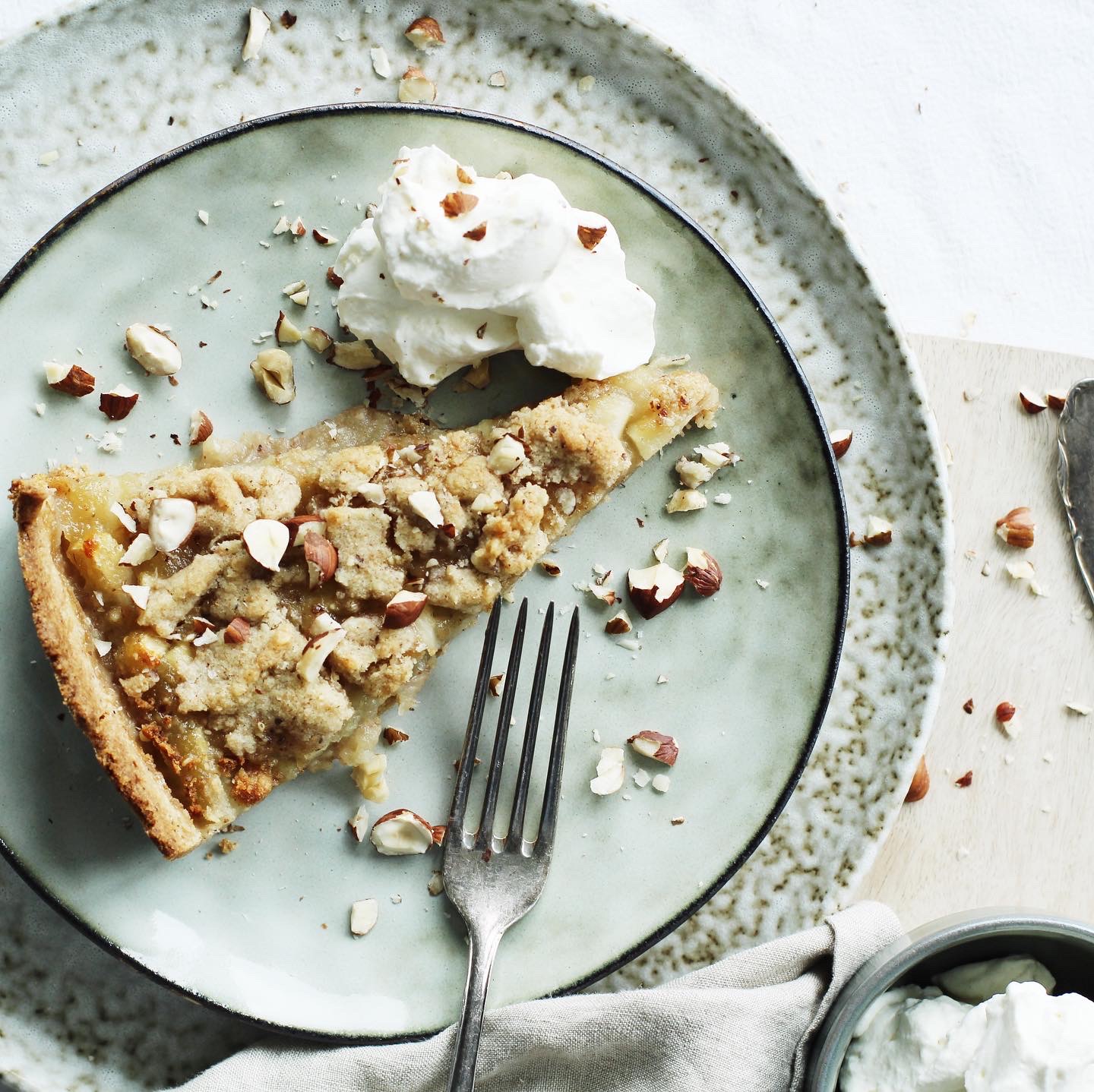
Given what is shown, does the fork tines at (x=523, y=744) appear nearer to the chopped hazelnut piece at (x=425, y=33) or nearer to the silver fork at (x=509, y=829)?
the silver fork at (x=509, y=829)

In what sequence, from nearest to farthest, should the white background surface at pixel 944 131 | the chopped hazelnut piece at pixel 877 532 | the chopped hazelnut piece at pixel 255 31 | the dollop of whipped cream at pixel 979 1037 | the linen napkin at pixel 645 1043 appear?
1. the dollop of whipped cream at pixel 979 1037
2. the linen napkin at pixel 645 1043
3. the chopped hazelnut piece at pixel 255 31
4. the chopped hazelnut piece at pixel 877 532
5. the white background surface at pixel 944 131

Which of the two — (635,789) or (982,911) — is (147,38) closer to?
(635,789)

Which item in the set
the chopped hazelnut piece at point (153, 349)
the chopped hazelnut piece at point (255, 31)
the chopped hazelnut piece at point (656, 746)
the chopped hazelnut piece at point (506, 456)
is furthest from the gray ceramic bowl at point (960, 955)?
the chopped hazelnut piece at point (255, 31)

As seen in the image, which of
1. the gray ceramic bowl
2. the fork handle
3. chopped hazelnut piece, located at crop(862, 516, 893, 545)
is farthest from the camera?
chopped hazelnut piece, located at crop(862, 516, 893, 545)

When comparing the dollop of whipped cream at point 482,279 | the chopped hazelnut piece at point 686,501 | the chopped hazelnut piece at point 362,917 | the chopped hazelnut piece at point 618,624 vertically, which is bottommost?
the chopped hazelnut piece at point 362,917

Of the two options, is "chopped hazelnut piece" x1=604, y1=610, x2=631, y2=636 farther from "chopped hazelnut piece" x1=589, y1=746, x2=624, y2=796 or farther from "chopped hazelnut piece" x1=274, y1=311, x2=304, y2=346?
"chopped hazelnut piece" x1=274, y1=311, x2=304, y2=346

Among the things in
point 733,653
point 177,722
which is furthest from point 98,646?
point 733,653

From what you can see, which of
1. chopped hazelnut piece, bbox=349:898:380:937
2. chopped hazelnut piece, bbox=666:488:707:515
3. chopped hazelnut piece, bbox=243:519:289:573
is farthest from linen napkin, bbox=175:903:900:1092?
chopped hazelnut piece, bbox=243:519:289:573

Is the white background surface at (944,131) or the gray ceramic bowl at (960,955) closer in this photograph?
the gray ceramic bowl at (960,955)
